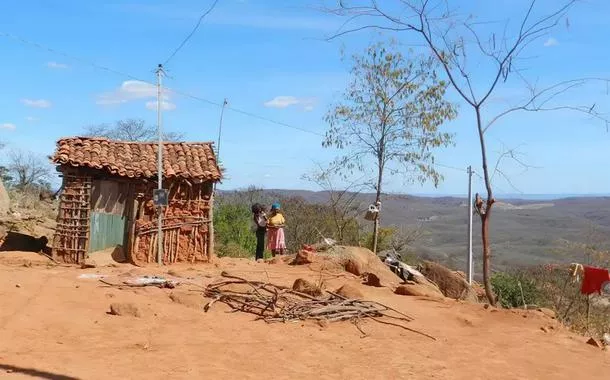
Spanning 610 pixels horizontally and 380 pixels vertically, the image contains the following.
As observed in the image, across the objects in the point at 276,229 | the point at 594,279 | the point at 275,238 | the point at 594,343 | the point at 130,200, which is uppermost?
the point at 130,200

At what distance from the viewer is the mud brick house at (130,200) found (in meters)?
14.5

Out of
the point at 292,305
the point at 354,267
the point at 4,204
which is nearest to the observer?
the point at 292,305

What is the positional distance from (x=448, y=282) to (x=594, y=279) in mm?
4097

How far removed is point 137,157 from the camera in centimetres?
1567

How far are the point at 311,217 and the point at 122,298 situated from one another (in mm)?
16988

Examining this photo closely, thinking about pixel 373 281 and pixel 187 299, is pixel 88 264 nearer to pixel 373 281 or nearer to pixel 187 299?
pixel 187 299

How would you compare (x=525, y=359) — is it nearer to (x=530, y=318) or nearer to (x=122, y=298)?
(x=530, y=318)

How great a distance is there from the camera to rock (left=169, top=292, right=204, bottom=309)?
9.55 meters

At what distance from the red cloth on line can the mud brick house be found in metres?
8.63

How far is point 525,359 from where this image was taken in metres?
8.48

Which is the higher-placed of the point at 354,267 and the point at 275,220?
the point at 275,220

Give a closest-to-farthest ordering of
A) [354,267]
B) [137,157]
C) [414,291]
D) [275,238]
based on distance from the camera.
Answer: [414,291], [354,267], [137,157], [275,238]

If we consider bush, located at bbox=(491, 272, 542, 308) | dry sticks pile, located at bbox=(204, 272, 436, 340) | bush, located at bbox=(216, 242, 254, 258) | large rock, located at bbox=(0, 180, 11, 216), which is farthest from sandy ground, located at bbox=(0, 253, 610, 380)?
bush, located at bbox=(216, 242, 254, 258)

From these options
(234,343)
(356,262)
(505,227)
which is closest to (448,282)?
(356,262)
